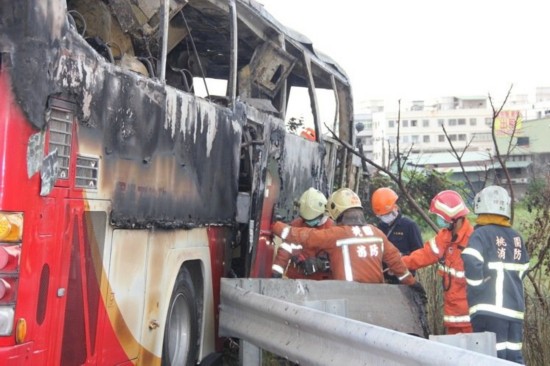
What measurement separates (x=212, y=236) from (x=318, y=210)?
4.71ft

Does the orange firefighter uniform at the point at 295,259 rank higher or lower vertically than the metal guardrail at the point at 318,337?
higher

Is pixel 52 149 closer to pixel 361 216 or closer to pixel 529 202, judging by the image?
pixel 361 216

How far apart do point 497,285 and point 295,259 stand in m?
2.09

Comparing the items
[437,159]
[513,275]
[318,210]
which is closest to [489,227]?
[513,275]

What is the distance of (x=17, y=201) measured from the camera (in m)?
3.17

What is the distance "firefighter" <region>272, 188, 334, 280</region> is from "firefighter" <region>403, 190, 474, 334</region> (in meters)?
1.03

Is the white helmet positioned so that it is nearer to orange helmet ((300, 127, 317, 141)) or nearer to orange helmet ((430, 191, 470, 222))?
orange helmet ((430, 191, 470, 222))

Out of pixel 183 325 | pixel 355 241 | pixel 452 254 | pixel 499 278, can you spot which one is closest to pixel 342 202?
pixel 355 241

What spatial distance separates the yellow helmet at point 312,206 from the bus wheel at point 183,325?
173cm

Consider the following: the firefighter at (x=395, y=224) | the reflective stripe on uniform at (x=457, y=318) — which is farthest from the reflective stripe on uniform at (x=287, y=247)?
the firefighter at (x=395, y=224)

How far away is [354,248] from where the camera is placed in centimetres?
601

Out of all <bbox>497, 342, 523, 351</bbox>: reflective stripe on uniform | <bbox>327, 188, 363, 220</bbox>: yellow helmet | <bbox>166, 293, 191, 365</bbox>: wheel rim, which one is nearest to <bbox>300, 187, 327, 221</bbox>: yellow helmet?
<bbox>327, 188, 363, 220</bbox>: yellow helmet

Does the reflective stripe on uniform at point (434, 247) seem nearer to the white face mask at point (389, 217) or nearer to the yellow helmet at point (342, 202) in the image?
the yellow helmet at point (342, 202)

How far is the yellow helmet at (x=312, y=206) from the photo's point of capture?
6668 millimetres
